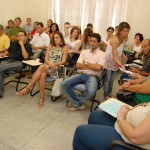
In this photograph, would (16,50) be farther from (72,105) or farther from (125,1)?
(125,1)

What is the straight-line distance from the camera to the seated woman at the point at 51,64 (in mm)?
2963

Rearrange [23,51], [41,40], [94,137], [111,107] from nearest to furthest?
[94,137] → [111,107] → [23,51] → [41,40]

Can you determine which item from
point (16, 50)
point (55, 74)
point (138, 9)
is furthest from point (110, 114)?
point (138, 9)

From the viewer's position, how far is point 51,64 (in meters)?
3.12

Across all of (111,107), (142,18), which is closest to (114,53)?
(111,107)

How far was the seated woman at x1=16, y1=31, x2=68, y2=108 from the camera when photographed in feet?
9.72

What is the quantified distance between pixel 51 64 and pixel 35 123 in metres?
1.09

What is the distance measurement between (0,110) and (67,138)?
3.87 ft

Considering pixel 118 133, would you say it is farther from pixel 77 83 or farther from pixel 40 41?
pixel 40 41

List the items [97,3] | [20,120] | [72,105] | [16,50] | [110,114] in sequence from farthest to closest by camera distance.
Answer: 1. [97,3]
2. [16,50]
3. [72,105]
4. [20,120]
5. [110,114]

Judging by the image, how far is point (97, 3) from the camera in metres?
5.89

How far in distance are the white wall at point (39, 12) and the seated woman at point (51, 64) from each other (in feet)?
10.9

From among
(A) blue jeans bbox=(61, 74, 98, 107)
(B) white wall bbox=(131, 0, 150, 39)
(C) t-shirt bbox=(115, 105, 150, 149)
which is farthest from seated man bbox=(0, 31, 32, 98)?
(B) white wall bbox=(131, 0, 150, 39)

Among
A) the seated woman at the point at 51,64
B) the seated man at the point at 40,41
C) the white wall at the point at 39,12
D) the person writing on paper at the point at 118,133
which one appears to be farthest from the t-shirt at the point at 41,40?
the person writing on paper at the point at 118,133
